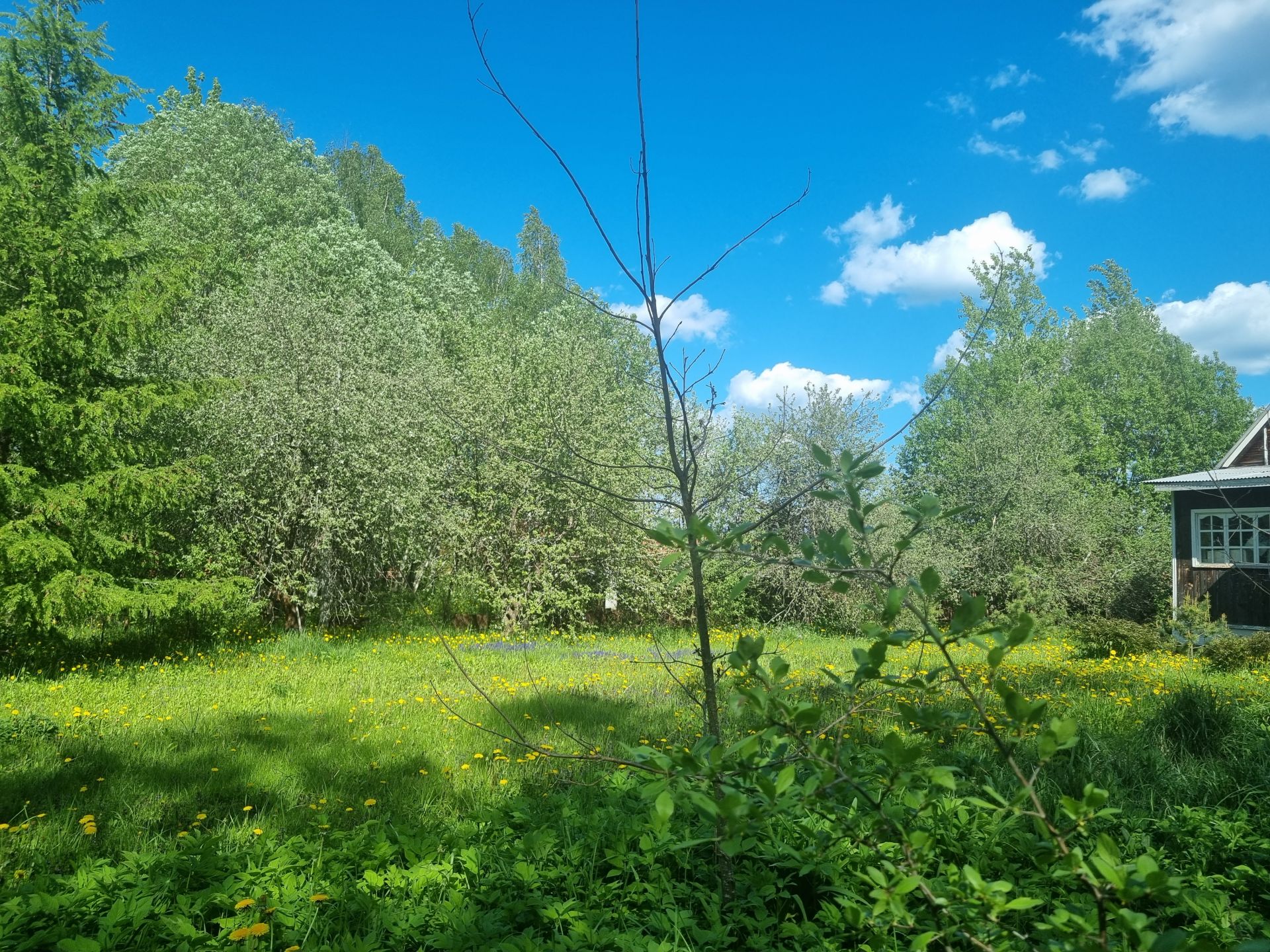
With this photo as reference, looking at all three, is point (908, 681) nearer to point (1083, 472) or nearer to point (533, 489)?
point (533, 489)

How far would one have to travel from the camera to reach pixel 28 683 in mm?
8133

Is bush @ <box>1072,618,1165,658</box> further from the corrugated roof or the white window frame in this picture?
the corrugated roof

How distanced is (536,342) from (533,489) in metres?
3.52

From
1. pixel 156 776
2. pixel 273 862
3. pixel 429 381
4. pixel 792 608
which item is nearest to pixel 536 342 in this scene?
pixel 429 381

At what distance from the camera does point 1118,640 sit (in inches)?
472

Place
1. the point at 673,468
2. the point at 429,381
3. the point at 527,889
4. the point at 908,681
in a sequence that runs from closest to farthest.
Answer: the point at 908,681 → the point at 673,468 → the point at 527,889 → the point at 429,381

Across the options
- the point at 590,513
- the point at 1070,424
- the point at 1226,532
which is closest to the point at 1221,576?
the point at 1226,532

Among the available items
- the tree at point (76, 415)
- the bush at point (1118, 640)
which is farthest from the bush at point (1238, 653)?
the tree at point (76, 415)

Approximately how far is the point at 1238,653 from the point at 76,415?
14.4 metres

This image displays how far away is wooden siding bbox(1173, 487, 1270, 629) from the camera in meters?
15.7

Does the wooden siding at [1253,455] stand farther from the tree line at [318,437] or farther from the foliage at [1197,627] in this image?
the foliage at [1197,627]

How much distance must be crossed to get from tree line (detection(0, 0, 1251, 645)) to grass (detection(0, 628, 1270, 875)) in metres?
1.58

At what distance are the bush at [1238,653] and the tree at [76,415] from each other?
12701 mm

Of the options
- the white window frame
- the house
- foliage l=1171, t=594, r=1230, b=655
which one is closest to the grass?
foliage l=1171, t=594, r=1230, b=655
